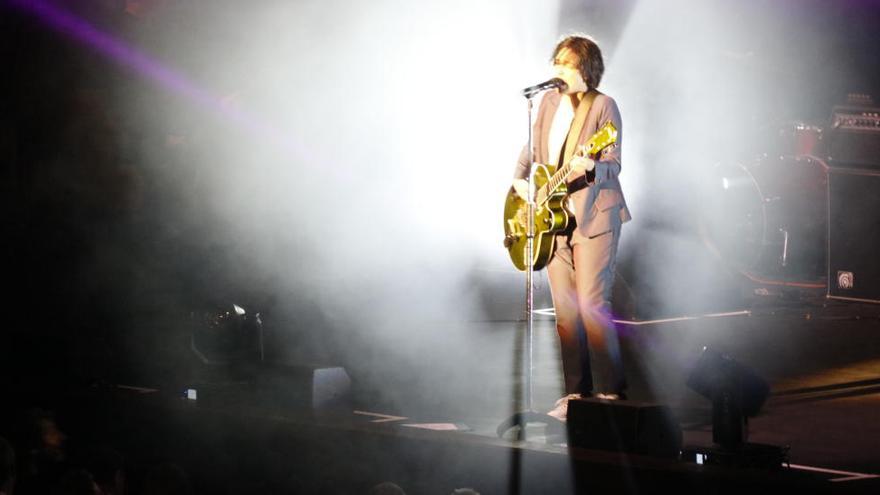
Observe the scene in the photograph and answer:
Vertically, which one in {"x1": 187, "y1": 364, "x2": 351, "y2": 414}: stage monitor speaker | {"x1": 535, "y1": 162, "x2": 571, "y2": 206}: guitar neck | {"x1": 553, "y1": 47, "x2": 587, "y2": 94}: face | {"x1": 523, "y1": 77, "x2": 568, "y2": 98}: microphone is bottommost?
{"x1": 187, "y1": 364, "x2": 351, "y2": 414}: stage monitor speaker

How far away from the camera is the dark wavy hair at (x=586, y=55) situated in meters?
3.79

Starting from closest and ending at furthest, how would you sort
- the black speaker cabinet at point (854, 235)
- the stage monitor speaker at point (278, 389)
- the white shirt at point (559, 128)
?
the white shirt at point (559, 128) < the stage monitor speaker at point (278, 389) < the black speaker cabinet at point (854, 235)

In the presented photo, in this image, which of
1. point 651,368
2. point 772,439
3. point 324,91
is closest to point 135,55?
point 324,91

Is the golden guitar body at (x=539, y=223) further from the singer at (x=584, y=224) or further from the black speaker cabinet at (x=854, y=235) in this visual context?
the black speaker cabinet at (x=854, y=235)

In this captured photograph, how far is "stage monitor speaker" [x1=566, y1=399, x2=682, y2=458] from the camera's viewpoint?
2.98 meters

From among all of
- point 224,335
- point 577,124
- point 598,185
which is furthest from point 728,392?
point 224,335

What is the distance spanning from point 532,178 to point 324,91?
9.49ft

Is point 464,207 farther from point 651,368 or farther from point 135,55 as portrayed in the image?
point 135,55

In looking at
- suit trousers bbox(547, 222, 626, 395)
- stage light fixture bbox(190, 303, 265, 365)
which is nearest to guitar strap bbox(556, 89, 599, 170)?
suit trousers bbox(547, 222, 626, 395)

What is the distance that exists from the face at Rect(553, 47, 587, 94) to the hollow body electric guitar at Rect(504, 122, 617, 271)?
0.31m

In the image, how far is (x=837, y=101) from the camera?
7934 millimetres

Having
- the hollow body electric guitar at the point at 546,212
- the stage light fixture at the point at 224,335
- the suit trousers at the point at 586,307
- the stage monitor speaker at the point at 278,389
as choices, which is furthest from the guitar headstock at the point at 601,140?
the stage light fixture at the point at 224,335

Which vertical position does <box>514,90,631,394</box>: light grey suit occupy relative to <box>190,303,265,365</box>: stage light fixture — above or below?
above

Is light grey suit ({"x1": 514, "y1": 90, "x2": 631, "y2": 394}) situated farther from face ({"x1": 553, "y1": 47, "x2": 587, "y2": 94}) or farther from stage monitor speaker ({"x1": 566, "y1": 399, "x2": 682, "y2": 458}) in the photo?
stage monitor speaker ({"x1": 566, "y1": 399, "x2": 682, "y2": 458})
